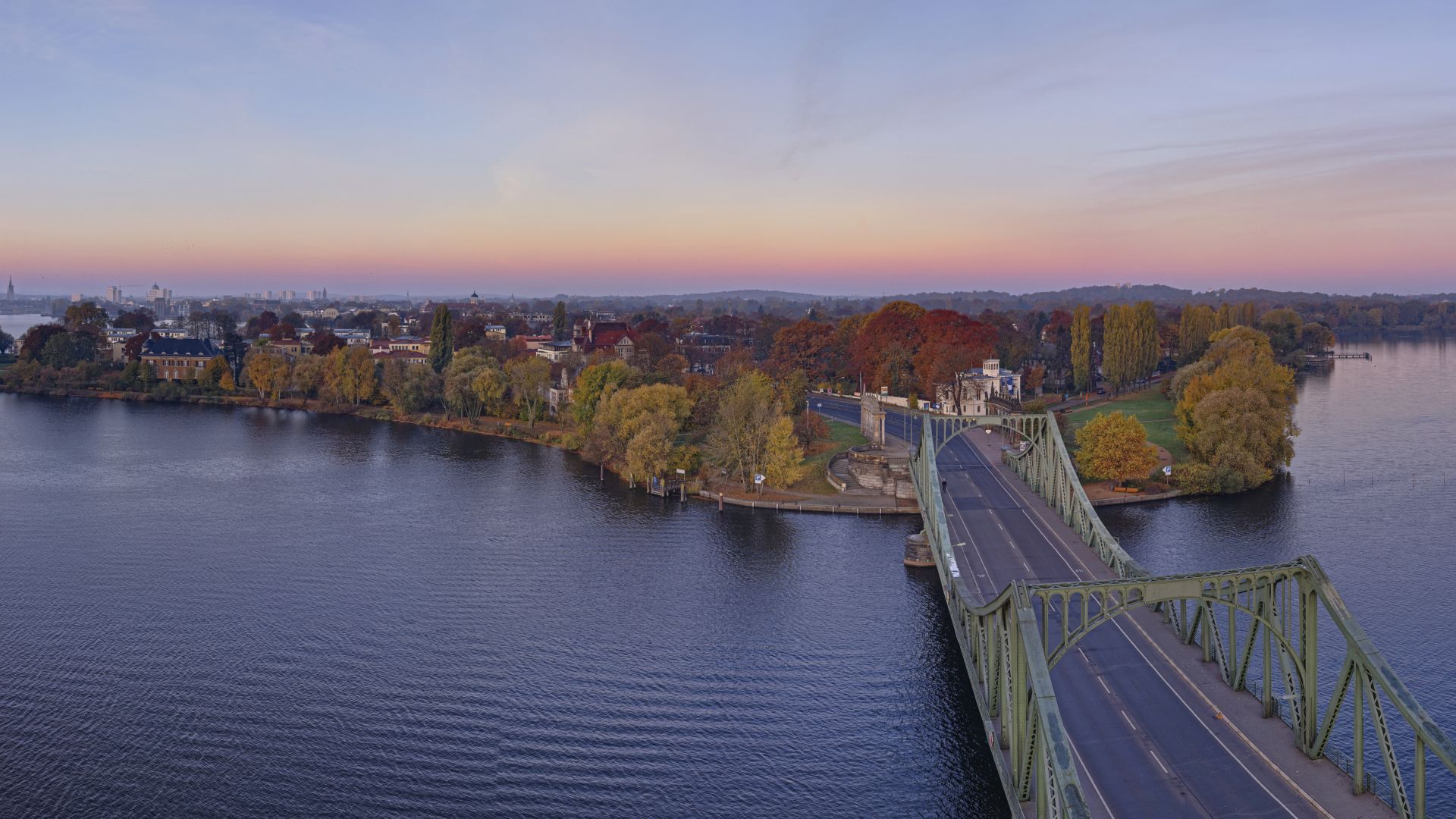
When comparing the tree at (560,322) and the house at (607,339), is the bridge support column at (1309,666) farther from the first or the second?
the tree at (560,322)

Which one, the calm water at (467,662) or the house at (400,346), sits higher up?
the house at (400,346)

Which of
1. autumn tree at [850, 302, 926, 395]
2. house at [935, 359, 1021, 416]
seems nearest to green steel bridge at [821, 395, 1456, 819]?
house at [935, 359, 1021, 416]

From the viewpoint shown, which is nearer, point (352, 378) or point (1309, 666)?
point (1309, 666)

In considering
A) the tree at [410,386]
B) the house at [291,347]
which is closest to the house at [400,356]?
the tree at [410,386]

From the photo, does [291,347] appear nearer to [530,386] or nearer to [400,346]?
[400,346]

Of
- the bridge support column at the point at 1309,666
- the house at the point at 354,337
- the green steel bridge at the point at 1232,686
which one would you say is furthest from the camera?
the house at the point at 354,337

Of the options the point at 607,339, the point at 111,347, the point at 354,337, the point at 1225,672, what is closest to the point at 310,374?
the point at 607,339
